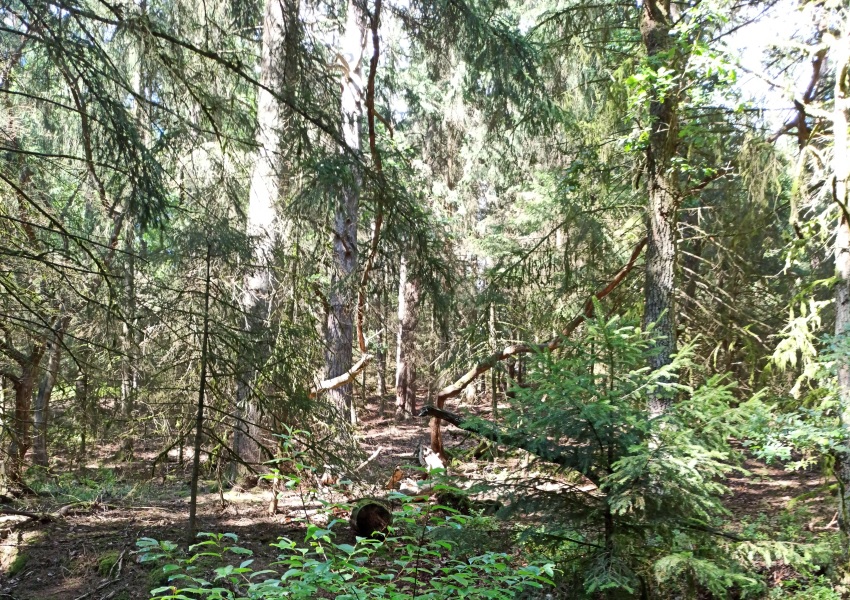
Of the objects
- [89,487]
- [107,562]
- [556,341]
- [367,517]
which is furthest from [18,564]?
[556,341]

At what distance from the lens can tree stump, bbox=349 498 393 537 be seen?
6.93 meters

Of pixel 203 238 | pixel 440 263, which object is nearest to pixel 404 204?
pixel 440 263

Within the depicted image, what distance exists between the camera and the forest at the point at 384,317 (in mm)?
4180

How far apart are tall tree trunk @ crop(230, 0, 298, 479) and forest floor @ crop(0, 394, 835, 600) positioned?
0.72 metres

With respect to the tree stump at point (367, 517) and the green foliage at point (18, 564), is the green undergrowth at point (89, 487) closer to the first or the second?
the green foliage at point (18, 564)

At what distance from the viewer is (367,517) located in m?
6.97

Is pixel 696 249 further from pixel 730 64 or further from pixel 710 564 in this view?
pixel 710 564

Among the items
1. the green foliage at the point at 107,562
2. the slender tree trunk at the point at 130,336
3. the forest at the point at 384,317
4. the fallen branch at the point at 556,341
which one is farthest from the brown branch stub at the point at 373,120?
the green foliage at the point at 107,562

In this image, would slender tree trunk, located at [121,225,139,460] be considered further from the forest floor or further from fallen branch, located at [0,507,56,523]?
fallen branch, located at [0,507,56,523]

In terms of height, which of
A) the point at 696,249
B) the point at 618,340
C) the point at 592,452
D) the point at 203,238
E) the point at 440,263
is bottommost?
the point at 592,452

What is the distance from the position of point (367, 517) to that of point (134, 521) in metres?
2.47

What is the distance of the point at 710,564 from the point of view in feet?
14.2

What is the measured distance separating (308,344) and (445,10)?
3.52 m

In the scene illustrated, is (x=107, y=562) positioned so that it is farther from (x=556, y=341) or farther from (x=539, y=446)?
(x=556, y=341)
